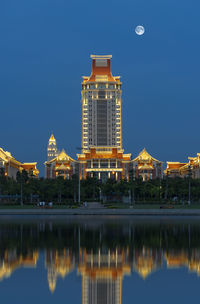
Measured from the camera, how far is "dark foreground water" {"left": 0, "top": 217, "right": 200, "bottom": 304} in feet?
52.6

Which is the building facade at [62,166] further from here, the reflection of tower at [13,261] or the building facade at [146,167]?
the reflection of tower at [13,261]

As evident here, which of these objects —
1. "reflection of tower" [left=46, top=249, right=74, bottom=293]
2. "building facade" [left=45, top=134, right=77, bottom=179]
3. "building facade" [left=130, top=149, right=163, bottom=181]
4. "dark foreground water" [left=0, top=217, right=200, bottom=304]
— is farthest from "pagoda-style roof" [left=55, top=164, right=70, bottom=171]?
"reflection of tower" [left=46, top=249, right=74, bottom=293]

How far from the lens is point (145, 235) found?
34.9 metres

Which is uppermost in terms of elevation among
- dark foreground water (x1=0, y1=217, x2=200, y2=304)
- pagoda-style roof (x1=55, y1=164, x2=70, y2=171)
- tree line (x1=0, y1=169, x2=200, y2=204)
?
pagoda-style roof (x1=55, y1=164, x2=70, y2=171)

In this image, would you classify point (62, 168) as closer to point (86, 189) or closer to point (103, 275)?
point (86, 189)

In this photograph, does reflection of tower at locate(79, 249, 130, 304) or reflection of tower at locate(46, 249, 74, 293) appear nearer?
reflection of tower at locate(79, 249, 130, 304)

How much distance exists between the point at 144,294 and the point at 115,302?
59.2 inches

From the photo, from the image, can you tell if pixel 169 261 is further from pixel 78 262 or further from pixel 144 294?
pixel 144 294

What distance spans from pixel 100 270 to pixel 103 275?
115 centimetres

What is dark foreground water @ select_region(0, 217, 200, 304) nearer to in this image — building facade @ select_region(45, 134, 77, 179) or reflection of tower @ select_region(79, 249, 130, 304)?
reflection of tower @ select_region(79, 249, 130, 304)

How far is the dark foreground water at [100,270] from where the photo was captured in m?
16.0

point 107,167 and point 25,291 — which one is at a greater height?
point 107,167

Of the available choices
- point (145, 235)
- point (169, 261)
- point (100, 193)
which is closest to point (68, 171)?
point (100, 193)

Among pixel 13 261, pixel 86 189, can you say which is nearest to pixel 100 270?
pixel 13 261
